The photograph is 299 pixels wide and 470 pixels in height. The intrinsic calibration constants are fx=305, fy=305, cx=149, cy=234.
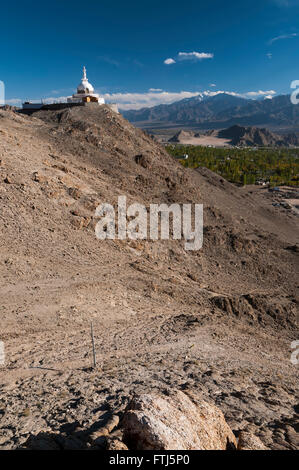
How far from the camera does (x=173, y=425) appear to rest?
16.6 ft

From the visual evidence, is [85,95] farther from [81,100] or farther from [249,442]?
[249,442]

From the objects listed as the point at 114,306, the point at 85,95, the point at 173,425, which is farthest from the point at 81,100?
the point at 173,425

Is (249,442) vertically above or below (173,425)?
below

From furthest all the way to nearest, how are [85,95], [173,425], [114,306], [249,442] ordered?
[85,95], [114,306], [249,442], [173,425]

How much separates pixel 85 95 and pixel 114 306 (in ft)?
109

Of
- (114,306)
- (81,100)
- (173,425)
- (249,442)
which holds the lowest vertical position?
(114,306)

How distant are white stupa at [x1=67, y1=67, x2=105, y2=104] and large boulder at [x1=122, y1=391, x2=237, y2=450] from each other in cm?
3872

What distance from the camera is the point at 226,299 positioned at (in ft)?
54.2

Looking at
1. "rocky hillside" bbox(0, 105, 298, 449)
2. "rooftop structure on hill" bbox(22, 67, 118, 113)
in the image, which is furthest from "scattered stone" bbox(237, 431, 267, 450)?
"rooftop structure on hill" bbox(22, 67, 118, 113)

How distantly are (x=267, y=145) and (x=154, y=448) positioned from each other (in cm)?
20687

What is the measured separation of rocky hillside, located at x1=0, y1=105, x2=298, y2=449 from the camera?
7586 mm

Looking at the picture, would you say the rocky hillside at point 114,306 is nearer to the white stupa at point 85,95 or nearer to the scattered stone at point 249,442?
the scattered stone at point 249,442

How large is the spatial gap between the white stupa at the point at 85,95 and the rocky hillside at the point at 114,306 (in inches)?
406
